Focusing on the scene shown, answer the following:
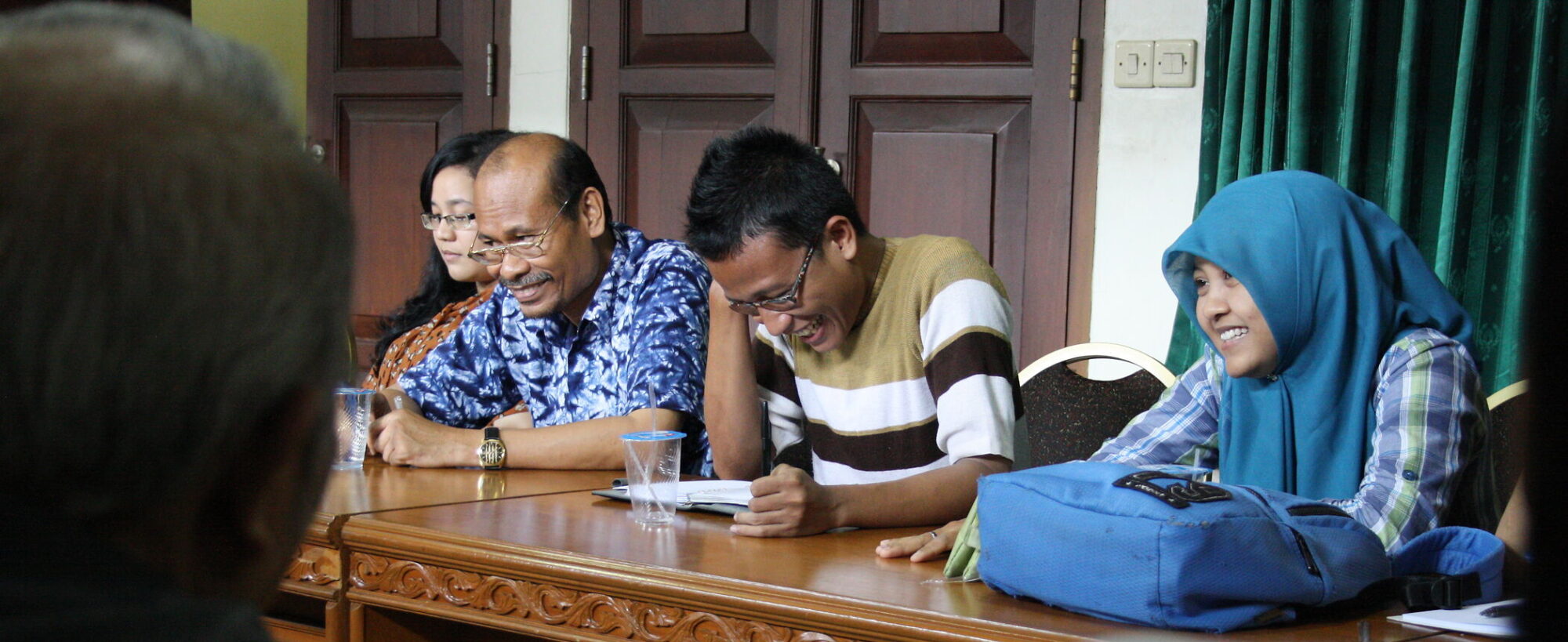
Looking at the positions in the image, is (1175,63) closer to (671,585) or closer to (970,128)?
(970,128)

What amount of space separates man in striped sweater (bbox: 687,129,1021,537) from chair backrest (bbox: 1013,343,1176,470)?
1.88 ft

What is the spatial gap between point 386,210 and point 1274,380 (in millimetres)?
2886

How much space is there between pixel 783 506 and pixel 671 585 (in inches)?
8.8

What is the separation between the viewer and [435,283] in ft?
10.7

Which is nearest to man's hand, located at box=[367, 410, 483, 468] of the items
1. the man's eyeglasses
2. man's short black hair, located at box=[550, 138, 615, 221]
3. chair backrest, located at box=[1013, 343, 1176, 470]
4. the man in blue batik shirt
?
the man in blue batik shirt

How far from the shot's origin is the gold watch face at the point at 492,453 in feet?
7.30

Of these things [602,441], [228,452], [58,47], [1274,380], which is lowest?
[602,441]

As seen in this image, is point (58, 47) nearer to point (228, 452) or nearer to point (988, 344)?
point (228, 452)

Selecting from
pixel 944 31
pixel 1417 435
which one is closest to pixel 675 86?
pixel 944 31

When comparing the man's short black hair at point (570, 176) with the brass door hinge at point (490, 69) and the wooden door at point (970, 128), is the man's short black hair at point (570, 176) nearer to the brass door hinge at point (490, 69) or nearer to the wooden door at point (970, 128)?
the wooden door at point (970, 128)

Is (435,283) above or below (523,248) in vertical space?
below

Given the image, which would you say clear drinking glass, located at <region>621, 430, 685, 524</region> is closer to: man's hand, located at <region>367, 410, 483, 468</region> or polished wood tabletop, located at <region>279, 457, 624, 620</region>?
polished wood tabletop, located at <region>279, 457, 624, 620</region>

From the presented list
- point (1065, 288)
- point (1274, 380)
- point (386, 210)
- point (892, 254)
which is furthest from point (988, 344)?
point (386, 210)

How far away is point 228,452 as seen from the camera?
43 centimetres
